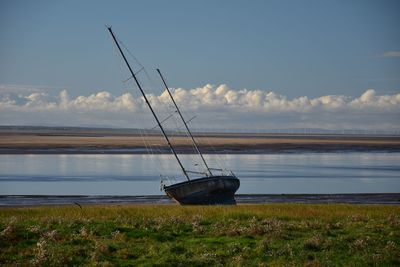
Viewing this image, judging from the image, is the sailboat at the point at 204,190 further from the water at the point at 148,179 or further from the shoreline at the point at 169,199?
the water at the point at 148,179

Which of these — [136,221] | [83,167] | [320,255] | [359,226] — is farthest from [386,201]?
[83,167]

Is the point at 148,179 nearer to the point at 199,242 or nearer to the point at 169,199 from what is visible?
the point at 169,199

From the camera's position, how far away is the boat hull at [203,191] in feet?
136

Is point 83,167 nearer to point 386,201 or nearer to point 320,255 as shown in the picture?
point 386,201

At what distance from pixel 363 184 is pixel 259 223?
39.5m

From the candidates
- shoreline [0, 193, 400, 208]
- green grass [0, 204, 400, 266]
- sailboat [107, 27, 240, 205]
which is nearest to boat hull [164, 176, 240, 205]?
sailboat [107, 27, 240, 205]

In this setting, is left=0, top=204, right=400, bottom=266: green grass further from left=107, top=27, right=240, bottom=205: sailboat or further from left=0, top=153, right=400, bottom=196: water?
left=0, top=153, right=400, bottom=196: water

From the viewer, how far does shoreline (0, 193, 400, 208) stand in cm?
4578

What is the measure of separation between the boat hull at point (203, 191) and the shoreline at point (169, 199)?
3844 mm

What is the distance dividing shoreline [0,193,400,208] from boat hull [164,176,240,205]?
3.84m

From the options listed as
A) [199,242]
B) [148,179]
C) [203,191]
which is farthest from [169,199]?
[199,242]

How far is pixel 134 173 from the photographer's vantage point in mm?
73312

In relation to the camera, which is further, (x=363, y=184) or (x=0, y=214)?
(x=363, y=184)

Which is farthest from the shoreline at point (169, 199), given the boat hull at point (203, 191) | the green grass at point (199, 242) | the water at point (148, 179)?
the green grass at point (199, 242)
